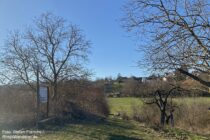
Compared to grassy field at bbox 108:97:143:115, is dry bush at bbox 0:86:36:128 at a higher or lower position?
higher

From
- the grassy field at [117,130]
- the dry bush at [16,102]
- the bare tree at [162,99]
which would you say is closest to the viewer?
the grassy field at [117,130]

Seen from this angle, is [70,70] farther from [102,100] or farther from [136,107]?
[136,107]

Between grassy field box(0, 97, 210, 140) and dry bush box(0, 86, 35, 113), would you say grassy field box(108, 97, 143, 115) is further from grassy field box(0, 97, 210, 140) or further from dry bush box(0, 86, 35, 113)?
dry bush box(0, 86, 35, 113)

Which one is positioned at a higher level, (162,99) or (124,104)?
(162,99)

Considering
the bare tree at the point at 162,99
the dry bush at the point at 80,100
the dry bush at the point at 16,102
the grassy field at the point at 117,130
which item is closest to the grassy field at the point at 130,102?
the grassy field at the point at 117,130

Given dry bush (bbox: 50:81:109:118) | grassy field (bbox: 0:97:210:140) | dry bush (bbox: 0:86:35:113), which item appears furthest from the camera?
dry bush (bbox: 50:81:109:118)

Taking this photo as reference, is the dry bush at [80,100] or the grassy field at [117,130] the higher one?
the dry bush at [80,100]

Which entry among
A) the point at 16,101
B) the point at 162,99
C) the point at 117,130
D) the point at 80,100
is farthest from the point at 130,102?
the point at 117,130

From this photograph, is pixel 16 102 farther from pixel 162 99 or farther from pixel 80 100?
pixel 162 99

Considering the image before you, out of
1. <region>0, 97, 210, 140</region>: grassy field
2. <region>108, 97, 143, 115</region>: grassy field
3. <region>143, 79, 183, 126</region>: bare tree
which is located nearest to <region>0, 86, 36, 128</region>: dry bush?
<region>0, 97, 210, 140</region>: grassy field

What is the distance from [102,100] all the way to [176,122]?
7.73 meters

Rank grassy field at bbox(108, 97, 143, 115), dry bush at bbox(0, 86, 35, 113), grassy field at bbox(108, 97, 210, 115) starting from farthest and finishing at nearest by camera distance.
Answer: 1. grassy field at bbox(108, 97, 143, 115)
2. grassy field at bbox(108, 97, 210, 115)
3. dry bush at bbox(0, 86, 35, 113)

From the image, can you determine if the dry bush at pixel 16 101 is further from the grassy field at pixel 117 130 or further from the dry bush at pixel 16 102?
the grassy field at pixel 117 130

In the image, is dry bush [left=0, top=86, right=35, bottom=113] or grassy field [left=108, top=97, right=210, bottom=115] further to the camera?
grassy field [left=108, top=97, right=210, bottom=115]
